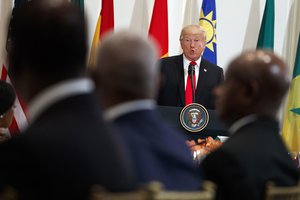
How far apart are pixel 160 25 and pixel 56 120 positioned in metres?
7.51

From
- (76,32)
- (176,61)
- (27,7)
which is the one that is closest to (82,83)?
(76,32)

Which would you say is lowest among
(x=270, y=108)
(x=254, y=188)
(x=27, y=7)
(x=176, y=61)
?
(x=254, y=188)

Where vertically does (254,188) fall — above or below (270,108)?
below

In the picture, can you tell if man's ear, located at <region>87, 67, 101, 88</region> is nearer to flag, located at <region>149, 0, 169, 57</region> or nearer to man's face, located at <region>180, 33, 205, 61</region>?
man's face, located at <region>180, 33, 205, 61</region>

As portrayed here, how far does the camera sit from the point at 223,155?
109 inches

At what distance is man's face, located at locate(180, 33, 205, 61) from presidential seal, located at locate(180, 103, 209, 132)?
8.00 ft

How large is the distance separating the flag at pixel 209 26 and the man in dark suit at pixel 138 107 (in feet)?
22.3

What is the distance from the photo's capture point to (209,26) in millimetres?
9367

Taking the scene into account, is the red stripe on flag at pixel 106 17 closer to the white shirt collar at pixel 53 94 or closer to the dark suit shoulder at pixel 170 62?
the dark suit shoulder at pixel 170 62

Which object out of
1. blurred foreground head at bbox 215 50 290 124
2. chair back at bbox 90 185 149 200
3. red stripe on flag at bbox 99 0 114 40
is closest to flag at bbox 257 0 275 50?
red stripe on flag at bbox 99 0 114 40

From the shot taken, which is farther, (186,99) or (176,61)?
(176,61)

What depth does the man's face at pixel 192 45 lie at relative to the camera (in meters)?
7.78

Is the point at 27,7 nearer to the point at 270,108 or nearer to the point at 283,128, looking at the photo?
the point at 270,108

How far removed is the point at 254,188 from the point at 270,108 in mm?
398
